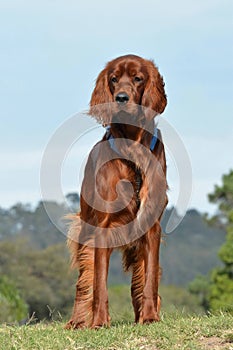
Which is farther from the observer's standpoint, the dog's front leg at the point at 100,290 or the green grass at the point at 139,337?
the dog's front leg at the point at 100,290

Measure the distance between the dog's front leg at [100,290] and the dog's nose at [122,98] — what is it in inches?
50.3

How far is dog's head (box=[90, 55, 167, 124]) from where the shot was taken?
729cm

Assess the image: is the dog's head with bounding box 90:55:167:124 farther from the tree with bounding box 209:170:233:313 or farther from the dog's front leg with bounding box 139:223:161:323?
the tree with bounding box 209:170:233:313

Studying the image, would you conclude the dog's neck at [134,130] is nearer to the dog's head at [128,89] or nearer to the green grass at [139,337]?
the dog's head at [128,89]

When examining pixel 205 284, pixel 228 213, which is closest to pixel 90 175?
pixel 228 213

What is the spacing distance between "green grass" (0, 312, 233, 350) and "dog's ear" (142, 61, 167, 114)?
186 cm

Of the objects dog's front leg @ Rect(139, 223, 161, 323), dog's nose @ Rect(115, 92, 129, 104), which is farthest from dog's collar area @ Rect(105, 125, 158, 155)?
dog's front leg @ Rect(139, 223, 161, 323)

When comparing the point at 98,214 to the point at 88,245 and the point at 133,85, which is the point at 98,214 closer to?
the point at 88,245

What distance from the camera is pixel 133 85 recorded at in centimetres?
735

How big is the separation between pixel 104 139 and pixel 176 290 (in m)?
45.6

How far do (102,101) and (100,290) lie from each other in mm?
1652

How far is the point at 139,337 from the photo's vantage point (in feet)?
21.0

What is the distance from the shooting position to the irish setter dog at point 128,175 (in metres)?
7.27

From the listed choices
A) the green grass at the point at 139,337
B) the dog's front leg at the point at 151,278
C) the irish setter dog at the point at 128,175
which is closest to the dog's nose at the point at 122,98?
the irish setter dog at the point at 128,175
